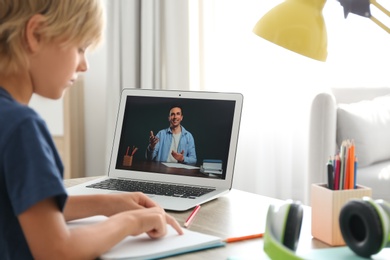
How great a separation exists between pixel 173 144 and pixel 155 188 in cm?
13

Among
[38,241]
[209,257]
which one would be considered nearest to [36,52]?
[38,241]

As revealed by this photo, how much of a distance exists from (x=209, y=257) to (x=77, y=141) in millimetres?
2684

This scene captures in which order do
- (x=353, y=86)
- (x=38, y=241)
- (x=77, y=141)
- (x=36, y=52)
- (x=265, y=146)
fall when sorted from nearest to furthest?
(x=38, y=241) < (x=36, y=52) < (x=353, y=86) < (x=265, y=146) < (x=77, y=141)

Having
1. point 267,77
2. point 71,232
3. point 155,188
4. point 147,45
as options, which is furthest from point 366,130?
point 71,232

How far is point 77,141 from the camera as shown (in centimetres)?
351

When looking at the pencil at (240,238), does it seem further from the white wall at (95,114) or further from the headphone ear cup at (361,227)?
the white wall at (95,114)

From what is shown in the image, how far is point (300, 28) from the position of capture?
0.95 metres

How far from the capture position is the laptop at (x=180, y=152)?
4.61ft

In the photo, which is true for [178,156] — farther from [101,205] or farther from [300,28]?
[300,28]

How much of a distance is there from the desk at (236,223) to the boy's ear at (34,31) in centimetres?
39

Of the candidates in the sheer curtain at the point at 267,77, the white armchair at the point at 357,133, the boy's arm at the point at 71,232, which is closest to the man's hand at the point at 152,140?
the boy's arm at the point at 71,232

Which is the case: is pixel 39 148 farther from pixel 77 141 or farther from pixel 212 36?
pixel 77 141

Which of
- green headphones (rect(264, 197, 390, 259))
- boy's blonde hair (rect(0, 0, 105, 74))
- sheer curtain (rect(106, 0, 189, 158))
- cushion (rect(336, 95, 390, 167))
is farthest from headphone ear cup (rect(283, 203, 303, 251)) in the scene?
sheer curtain (rect(106, 0, 189, 158))

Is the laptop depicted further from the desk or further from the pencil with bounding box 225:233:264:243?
the pencil with bounding box 225:233:264:243
